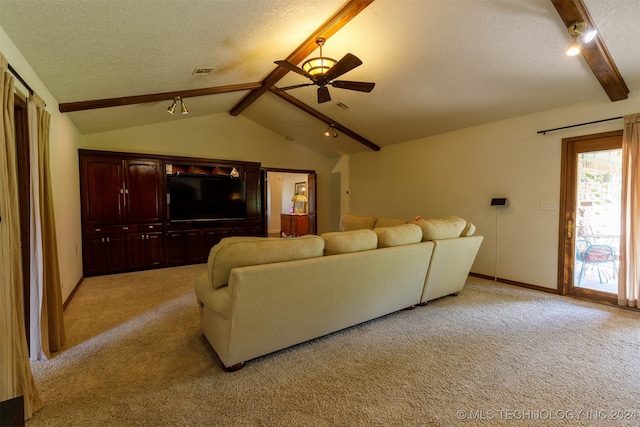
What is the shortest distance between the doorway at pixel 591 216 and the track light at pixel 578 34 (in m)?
1.62

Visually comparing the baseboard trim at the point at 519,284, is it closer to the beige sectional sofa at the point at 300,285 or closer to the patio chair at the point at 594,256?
the patio chair at the point at 594,256

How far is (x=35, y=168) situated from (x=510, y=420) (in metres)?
3.62

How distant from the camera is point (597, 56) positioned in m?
2.86

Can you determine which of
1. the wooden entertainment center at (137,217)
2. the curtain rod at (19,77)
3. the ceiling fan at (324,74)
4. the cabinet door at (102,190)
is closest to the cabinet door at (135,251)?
the wooden entertainment center at (137,217)

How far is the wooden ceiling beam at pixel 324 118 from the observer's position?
17.2 ft

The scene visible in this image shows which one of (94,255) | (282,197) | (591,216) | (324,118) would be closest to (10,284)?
(94,255)

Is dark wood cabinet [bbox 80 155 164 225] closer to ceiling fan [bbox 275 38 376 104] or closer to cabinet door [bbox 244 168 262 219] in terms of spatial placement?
cabinet door [bbox 244 168 262 219]

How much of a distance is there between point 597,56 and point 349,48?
100 inches

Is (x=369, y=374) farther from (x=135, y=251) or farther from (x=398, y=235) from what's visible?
(x=135, y=251)

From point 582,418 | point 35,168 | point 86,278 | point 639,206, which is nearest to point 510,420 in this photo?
point 582,418

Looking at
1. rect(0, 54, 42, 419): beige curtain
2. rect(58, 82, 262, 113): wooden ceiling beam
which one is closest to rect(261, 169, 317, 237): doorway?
rect(58, 82, 262, 113): wooden ceiling beam

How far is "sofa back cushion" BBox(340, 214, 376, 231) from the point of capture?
17.0 feet

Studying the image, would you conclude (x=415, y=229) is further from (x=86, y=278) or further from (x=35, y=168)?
(x=86, y=278)

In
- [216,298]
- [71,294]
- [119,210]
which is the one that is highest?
[119,210]
